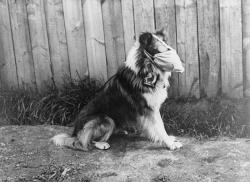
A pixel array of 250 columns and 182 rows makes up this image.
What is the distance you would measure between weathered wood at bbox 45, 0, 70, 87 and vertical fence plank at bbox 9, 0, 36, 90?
1.08 ft

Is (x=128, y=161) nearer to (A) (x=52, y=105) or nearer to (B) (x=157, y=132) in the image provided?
(B) (x=157, y=132)

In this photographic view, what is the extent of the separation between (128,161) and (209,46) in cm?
186

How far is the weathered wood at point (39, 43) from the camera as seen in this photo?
6.03 m

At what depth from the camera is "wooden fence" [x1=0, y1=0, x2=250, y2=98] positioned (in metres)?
5.45

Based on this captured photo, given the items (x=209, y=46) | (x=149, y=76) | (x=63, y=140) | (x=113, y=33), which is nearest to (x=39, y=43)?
(x=113, y=33)

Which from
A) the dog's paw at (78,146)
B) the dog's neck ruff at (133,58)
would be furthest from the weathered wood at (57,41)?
the dog's neck ruff at (133,58)

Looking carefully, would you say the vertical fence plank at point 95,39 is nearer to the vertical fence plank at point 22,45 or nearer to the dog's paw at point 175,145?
the vertical fence plank at point 22,45

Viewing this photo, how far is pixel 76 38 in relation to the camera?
595cm

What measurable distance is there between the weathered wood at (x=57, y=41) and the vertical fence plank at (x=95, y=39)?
1.08ft

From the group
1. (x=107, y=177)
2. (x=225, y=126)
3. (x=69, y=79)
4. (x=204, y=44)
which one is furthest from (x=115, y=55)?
(x=107, y=177)

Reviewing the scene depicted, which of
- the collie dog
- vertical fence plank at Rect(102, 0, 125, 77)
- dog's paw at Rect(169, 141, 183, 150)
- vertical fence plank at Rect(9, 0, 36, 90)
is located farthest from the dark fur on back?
vertical fence plank at Rect(9, 0, 36, 90)

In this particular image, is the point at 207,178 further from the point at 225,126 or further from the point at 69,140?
the point at 69,140

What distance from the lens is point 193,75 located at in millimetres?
5652

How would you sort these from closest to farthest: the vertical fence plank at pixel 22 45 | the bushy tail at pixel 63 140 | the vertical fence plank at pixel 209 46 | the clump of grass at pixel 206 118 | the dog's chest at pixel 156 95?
the dog's chest at pixel 156 95 < the bushy tail at pixel 63 140 < the clump of grass at pixel 206 118 < the vertical fence plank at pixel 209 46 < the vertical fence plank at pixel 22 45
